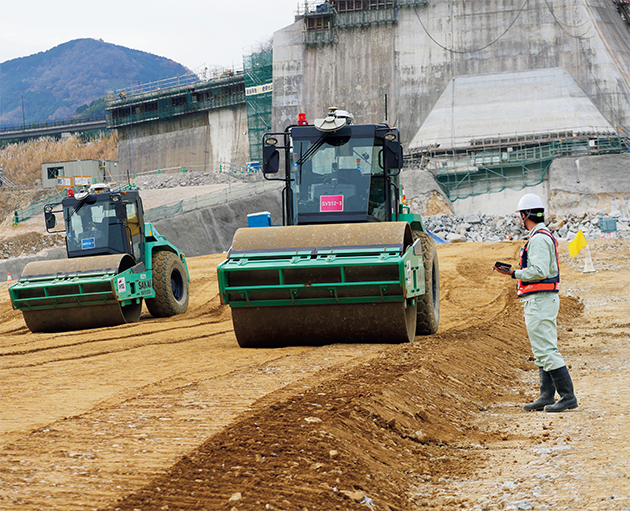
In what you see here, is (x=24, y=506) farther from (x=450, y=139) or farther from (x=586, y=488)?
(x=450, y=139)

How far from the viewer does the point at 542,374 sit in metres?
7.14

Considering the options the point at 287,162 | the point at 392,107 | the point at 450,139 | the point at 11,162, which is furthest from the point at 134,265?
the point at 11,162

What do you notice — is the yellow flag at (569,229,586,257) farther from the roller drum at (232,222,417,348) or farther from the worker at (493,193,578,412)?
the worker at (493,193,578,412)

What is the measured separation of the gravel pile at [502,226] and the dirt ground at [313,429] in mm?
27472

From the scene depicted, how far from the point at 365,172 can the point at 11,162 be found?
301 ft

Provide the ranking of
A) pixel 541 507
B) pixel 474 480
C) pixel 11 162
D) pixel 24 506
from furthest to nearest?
1. pixel 11 162
2. pixel 474 480
3. pixel 541 507
4. pixel 24 506

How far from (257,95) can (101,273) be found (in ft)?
163

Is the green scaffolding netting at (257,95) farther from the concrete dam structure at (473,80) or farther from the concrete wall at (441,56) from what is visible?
the concrete wall at (441,56)

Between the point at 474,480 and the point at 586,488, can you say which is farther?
the point at 474,480

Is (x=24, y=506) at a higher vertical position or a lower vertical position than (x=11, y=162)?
lower

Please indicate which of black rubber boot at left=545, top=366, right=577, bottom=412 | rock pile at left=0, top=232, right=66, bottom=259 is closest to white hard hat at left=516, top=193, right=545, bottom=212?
black rubber boot at left=545, top=366, right=577, bottom=412

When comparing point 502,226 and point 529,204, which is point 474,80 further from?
point 529,204

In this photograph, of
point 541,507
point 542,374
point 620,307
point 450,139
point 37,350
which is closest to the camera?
point 541,507

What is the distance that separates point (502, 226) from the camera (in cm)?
4062
